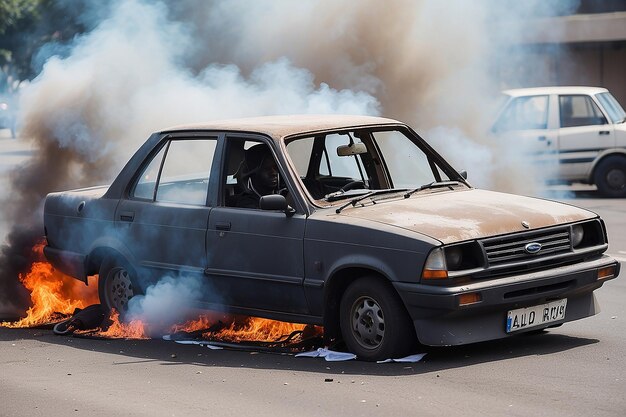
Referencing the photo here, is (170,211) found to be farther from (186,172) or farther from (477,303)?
(477,303)

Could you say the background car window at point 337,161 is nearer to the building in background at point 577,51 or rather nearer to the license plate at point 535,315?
the license plate at point 535,315

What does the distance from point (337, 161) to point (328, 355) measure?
5.31ft

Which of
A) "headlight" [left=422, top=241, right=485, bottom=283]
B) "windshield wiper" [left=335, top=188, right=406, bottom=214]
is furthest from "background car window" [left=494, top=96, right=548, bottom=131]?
"headlight" [left=422, top=241, right=485, bottom=283]

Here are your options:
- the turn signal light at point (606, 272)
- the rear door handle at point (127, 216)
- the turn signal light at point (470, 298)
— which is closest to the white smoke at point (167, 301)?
the rear door handle at point (127, 216)

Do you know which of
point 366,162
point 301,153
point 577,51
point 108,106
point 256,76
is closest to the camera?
point 301,153

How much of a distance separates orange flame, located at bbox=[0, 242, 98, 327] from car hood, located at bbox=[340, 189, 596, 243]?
9.76 ft

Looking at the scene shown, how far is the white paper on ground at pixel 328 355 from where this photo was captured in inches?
302

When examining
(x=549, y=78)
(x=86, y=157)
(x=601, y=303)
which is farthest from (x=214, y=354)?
(x=549, y=78)

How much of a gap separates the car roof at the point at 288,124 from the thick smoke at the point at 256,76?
4228mm

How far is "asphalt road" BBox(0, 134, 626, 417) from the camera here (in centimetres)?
643

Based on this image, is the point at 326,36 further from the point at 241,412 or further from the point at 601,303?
the point at 241,412

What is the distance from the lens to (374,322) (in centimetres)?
750

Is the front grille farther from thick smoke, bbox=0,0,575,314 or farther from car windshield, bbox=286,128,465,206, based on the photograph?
thick smoke, bbox=0,0,575,314

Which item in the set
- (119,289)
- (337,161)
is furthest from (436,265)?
(119,289)
